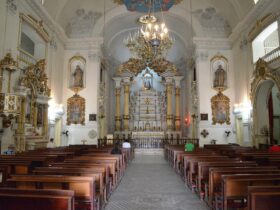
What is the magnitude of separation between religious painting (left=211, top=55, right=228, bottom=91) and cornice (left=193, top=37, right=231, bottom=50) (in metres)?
0.71

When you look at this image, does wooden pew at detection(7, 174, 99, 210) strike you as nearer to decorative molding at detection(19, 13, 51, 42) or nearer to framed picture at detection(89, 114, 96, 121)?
decorative molding at detection(19, 13, 51, 42)

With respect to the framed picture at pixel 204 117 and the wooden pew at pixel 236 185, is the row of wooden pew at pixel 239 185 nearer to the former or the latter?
the wooden pew at pixel 236 185

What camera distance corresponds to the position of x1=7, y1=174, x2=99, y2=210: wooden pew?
3.21 m

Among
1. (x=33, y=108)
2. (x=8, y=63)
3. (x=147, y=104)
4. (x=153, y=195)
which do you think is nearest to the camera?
(x=153, y=195)

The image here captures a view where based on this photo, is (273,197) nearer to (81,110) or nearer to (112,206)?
(112,206)

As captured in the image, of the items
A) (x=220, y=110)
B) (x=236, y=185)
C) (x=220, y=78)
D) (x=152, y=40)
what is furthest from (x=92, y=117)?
(x=236, y=185)

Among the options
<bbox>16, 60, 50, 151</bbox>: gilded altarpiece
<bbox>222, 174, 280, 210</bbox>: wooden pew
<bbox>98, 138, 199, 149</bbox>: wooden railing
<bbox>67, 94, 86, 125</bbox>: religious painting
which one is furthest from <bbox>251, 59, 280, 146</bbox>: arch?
<bbox>16, 60, 50, 151</bbox>: gilded altarpiece

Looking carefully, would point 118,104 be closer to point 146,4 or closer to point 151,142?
point 151,142

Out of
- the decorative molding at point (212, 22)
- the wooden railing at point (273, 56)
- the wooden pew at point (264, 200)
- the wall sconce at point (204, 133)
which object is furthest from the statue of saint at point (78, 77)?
the wooden pew at point (264, 200)

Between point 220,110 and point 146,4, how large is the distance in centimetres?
824

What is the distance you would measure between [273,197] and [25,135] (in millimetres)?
10042

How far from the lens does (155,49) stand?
34.8 ft

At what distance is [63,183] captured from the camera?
325 cm

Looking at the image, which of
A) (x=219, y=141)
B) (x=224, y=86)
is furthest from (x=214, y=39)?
(x=219, y=141)
